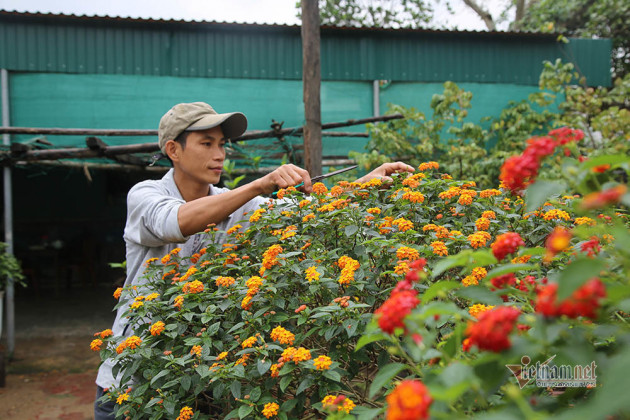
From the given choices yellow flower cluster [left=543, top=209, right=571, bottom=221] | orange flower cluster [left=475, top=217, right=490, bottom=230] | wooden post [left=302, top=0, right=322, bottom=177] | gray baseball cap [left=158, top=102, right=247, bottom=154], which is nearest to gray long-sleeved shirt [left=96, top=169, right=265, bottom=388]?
gray baseball cap [left=158, top=102, right=247, bottom=154]

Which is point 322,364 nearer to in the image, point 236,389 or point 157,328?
point 236,389

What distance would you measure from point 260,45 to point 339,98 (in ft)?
5.09

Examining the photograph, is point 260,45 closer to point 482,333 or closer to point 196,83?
point 196,83

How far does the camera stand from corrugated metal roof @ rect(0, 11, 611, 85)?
299 inches

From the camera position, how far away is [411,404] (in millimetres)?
553

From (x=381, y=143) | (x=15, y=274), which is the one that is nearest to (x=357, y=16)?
(x=381, y=143)

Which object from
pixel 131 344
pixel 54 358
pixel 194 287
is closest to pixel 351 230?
pixel 194 287

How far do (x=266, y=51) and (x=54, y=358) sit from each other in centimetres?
554

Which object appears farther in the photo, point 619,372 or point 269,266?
point 269,266

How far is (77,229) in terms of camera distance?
1241cm

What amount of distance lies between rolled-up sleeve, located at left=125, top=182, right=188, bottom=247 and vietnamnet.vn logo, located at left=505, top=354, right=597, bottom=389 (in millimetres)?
1416

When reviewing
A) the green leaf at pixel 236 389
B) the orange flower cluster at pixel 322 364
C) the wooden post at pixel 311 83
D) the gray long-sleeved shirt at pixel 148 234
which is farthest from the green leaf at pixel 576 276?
the wooden post at pixel 311 83

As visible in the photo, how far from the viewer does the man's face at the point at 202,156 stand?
8.06ft

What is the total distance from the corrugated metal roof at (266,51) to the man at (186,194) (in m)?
5.92
